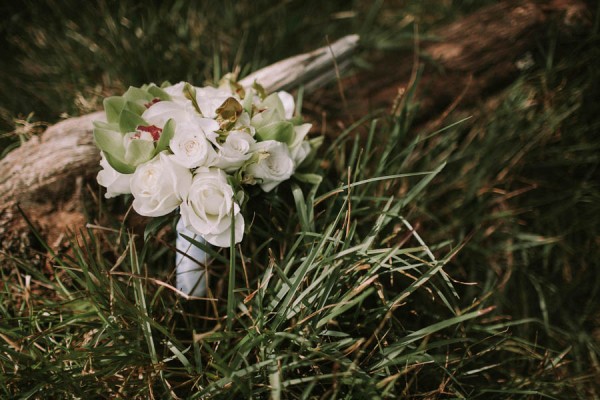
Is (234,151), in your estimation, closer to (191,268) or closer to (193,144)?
(193,144)

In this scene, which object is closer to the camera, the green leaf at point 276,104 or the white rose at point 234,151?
the white rose at point 234,151

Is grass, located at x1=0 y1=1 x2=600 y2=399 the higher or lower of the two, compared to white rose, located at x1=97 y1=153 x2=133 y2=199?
lower

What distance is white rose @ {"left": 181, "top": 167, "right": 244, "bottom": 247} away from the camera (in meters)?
0.91

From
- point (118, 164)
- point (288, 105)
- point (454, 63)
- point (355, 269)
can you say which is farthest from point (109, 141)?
point (454, 63)

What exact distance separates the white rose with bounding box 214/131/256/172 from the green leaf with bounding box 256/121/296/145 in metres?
0.05

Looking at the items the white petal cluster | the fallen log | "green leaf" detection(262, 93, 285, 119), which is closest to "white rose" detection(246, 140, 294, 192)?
the white petal cluster

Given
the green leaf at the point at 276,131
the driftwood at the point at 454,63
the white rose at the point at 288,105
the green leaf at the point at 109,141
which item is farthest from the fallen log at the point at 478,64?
the green leaf at the point at 109,141

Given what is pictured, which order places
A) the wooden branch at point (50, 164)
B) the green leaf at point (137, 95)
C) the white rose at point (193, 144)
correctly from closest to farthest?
the white rose at point (193, 144) → the green leaf at point (137, 95) → the wooden branch at point (50, 164)

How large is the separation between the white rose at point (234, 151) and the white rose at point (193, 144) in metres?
0.02

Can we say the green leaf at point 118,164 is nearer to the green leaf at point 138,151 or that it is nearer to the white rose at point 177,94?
the green leaf at point 138,151

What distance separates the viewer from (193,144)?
0.92 metres

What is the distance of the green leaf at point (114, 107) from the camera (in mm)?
994

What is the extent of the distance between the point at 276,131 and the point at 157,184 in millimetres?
296

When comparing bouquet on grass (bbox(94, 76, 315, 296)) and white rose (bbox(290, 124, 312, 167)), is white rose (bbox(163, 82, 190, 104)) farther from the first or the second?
white rose (bbox(290, 124, 312, 167))
